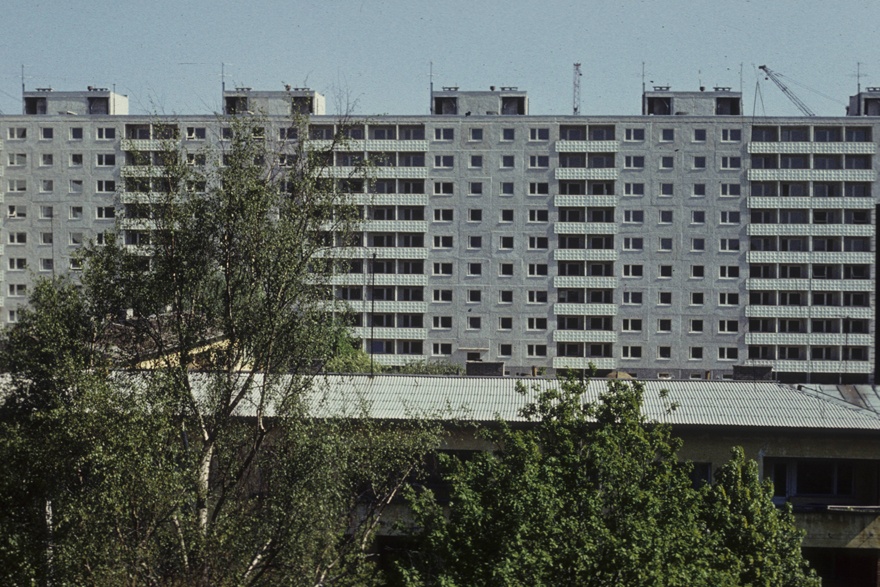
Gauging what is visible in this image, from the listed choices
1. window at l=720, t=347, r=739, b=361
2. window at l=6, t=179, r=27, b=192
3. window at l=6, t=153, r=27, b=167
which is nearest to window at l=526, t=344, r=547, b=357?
window at l=720, t=347, r=739, b=361

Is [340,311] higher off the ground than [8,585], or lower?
higher

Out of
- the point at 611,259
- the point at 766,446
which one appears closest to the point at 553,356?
the point at 611,259

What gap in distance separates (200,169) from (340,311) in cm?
521

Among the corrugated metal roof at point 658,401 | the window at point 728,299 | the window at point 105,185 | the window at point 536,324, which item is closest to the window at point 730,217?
the window at point 728,299

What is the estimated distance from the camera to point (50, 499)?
2405 cm

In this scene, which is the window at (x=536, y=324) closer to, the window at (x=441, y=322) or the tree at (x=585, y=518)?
the window at (x=441, y=322)

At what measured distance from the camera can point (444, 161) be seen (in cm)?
9244

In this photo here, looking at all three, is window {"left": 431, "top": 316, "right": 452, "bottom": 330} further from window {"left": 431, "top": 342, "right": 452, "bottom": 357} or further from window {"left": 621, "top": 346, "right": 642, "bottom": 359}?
window {"left": 621, "top": 346, "right": 642, "bottom": 359}

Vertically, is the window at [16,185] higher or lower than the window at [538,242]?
higher

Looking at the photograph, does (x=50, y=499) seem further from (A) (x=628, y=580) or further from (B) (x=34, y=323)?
(A) (x=628, y=580)

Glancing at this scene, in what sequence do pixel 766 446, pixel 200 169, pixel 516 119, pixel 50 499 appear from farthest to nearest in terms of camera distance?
pixel 516 119 → pixel 766 446 → pixel 200 169 → pixel 50 499

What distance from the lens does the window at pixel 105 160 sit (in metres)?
95.8

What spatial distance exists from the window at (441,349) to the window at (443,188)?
44.5ft

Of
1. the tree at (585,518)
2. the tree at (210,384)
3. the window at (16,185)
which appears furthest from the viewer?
the window at (16,185)
